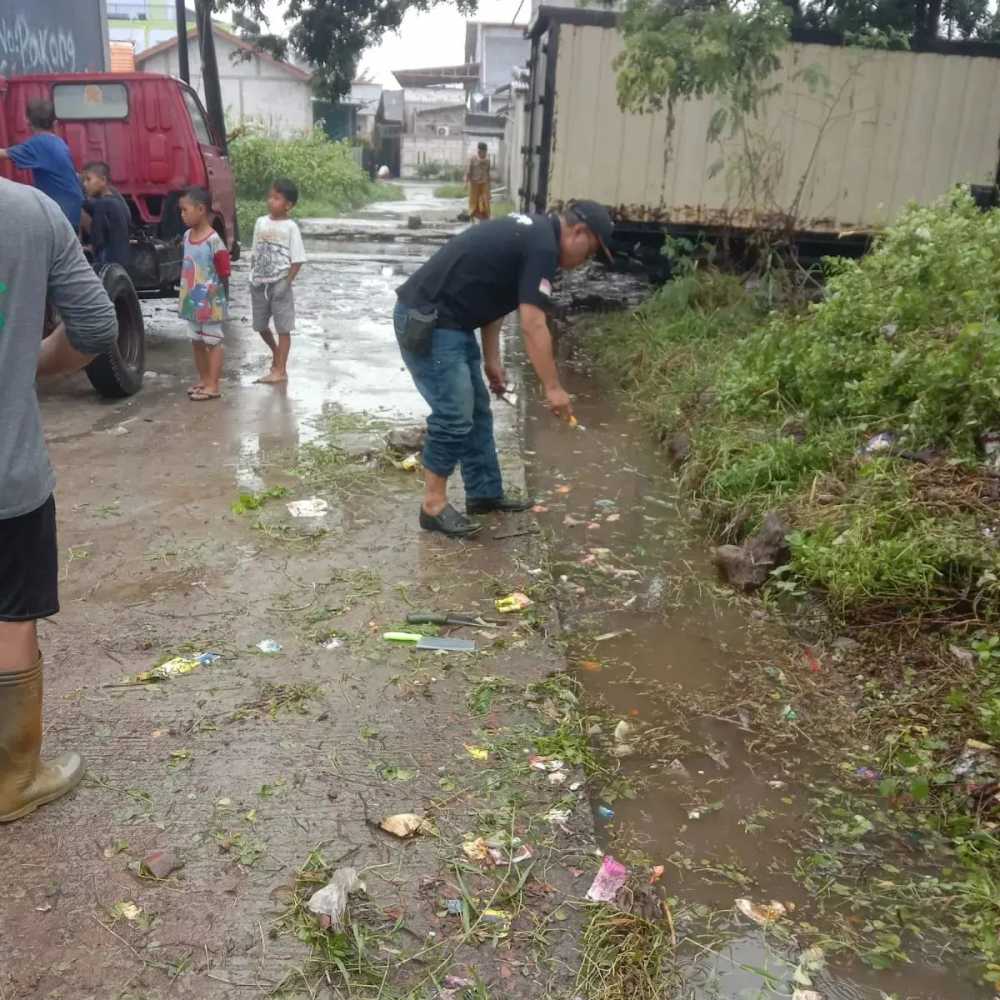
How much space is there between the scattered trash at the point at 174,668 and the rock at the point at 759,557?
2.17 metres

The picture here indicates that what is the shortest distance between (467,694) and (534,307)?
65.7 inches

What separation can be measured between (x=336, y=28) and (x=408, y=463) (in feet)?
51.2

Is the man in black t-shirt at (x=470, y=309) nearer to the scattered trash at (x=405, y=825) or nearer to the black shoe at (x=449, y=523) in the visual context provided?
the black shoe at (x=449, y=523)

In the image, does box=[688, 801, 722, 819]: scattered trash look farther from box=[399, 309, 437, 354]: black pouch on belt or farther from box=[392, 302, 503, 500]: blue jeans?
box=[399, 309, 437, 354]: black pouch on belt

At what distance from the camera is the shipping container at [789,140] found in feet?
29.1

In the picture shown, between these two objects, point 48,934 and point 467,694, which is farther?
point 467,694

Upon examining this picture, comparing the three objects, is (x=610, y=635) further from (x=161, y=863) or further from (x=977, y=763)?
(x=161, y=863)

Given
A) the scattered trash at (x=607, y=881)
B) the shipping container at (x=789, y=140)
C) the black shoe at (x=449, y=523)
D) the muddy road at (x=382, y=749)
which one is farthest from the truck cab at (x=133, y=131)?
the scattered trash at (x=607, y=881)

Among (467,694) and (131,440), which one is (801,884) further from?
(131,440)

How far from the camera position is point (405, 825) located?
8.40 feet

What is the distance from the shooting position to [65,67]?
10.7 metres

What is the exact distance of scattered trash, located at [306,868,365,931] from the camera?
220 centimetres

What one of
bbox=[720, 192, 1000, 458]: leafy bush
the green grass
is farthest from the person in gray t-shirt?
the green grass

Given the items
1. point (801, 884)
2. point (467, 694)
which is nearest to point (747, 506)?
point (467, 694)
